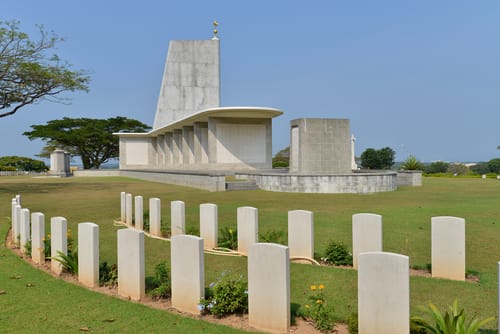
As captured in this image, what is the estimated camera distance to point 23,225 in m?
7.18

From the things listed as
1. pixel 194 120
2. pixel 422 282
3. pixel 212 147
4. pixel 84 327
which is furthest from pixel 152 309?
pixel 194 120

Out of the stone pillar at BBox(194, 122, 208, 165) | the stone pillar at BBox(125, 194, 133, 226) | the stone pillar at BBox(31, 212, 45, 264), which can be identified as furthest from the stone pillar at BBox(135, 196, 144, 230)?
the stone pillar at BBox(194, 122, 208, 165)

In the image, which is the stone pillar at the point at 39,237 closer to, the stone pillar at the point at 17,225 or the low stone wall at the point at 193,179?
the stone pillar at the point at 17,225

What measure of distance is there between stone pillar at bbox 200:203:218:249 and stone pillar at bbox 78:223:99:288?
248cm

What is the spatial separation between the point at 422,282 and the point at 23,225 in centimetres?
675

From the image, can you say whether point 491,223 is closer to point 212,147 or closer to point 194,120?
point 212,147

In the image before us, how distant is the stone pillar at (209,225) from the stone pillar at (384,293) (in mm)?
4178

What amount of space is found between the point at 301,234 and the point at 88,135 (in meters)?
51.3

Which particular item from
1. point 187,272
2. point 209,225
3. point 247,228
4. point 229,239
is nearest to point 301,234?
point 247,228

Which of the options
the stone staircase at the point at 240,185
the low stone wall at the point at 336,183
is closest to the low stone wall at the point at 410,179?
the low stone wall at the point at 336,183

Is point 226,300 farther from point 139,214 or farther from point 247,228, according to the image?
point 139,214

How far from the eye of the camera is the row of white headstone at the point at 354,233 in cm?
510

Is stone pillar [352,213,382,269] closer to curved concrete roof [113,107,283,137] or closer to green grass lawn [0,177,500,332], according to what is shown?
green grass lawn [0,177,500,332]

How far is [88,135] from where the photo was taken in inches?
2048
